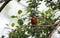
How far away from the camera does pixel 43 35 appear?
0.76 metres

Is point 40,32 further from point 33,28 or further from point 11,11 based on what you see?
point 11,11

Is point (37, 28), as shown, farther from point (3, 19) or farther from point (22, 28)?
point (3, 19)

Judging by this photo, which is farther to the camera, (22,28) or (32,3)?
(32,3)

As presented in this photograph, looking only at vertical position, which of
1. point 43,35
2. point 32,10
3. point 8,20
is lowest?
point 43,35

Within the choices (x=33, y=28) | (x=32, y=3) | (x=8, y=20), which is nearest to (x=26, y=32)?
(x=33, y=28)

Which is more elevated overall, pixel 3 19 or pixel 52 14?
pixel 3 19

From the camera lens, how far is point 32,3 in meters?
0.85

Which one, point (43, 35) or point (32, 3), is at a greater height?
point (32, 3)

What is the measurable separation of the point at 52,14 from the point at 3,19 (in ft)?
2.02

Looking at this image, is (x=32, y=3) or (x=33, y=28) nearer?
(x=33, y=28)

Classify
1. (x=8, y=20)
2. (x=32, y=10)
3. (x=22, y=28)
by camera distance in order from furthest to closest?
(x=8, y=20)
(x=32, y=10)
(x=22, y=28)

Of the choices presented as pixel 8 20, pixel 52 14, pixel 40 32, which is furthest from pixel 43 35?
pixel 8 20

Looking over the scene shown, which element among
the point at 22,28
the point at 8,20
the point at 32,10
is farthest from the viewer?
the point at 8,20

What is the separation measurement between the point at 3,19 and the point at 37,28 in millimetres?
677
